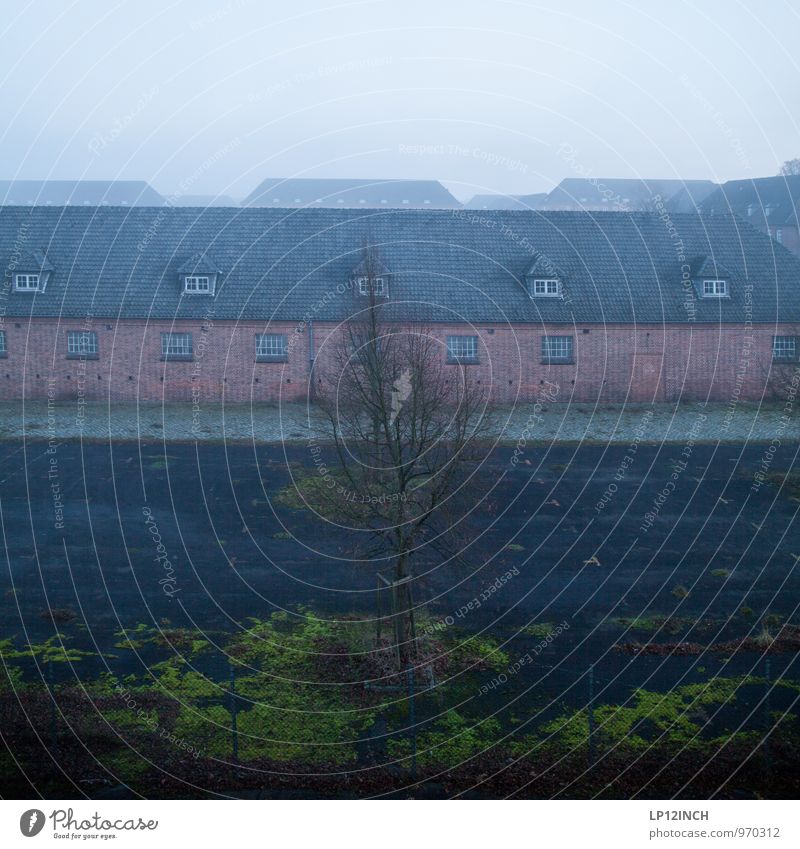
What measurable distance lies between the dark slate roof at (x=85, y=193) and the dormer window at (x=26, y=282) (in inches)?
2109

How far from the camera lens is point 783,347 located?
36.9 meters

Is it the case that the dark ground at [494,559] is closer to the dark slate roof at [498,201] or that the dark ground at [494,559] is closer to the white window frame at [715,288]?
the white window frame at [715,288]

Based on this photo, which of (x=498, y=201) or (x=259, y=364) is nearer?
(x=259, y=364)

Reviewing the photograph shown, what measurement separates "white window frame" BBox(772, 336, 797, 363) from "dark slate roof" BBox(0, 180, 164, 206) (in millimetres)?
66800

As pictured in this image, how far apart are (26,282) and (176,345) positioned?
266 inches

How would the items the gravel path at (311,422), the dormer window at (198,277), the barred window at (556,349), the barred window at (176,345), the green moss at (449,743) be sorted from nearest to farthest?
the green moss at (449,743) → the gravel path at (311,422) → the barred window at (176,345) → the dormer window at (198,277) → the barred window at (556,349)

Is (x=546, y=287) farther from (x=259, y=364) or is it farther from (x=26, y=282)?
(x=26, y=282)

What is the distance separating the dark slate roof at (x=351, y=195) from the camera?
9172cm

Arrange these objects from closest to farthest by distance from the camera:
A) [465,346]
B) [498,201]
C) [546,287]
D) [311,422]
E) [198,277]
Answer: [311,422], [465,346], [198,277], [546,287], [498,201]

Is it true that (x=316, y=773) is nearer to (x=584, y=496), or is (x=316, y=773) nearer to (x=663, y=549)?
(x=663, y=549)

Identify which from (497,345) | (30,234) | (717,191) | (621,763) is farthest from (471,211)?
(717,191)

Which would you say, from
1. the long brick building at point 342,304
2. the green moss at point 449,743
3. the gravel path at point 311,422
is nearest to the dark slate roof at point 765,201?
the long brick building at point 342,304
